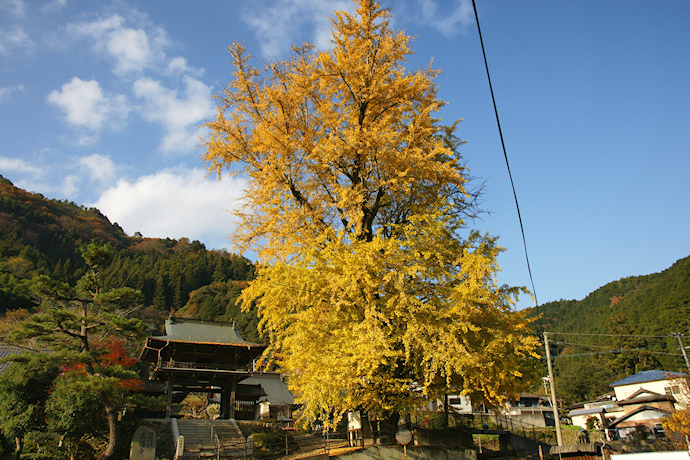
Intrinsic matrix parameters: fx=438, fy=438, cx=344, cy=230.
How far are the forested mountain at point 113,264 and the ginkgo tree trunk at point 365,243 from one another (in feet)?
136

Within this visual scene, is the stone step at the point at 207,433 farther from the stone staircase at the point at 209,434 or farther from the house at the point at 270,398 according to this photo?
the house at the point at 270,398

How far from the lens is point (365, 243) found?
10805 millimetres

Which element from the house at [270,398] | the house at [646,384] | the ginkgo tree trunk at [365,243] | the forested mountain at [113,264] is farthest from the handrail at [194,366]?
the house at [646,384]

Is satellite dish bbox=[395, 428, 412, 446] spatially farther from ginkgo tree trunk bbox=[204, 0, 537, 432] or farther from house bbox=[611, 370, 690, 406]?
house bbox=[611, 370, 690, 406]

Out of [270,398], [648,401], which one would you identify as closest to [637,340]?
[648,401]

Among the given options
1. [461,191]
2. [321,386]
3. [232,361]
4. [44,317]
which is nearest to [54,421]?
[44,317]

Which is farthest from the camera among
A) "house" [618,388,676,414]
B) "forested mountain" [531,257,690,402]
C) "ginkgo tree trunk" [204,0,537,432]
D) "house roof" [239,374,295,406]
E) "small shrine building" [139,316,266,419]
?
"forested mountain" [531,257,690,402]

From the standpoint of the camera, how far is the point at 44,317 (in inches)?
652

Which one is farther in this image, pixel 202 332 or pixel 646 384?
pixel 646 384

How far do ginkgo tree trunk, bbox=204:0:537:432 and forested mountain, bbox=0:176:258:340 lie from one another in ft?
136

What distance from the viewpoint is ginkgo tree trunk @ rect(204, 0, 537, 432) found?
10.3m

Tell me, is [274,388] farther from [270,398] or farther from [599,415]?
[599,415]

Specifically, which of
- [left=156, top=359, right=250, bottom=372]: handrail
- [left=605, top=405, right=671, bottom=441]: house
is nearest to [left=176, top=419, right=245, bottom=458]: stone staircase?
[left=156, top=359, right=250, bottom=372]: handrail

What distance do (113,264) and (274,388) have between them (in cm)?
5001
